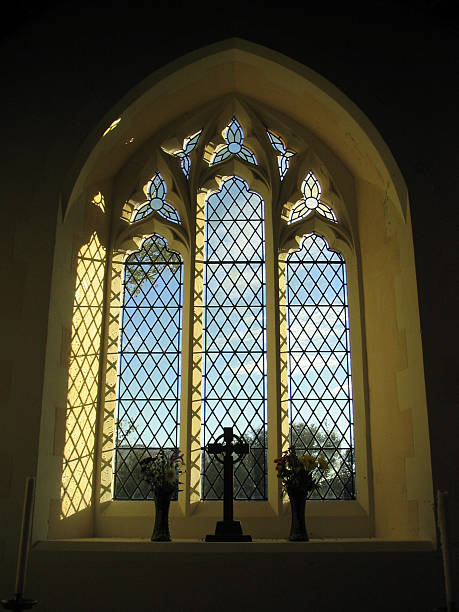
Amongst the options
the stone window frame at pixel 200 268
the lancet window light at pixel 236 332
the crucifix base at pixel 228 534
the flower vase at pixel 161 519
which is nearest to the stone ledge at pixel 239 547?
the crucifix base at pixel 228 534

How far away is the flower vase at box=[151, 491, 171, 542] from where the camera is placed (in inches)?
171

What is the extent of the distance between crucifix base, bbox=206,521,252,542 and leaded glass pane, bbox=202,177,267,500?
715 millimetres

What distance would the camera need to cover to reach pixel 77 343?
16.4 feet

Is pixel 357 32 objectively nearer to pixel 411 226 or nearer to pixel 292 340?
pixel 411 226

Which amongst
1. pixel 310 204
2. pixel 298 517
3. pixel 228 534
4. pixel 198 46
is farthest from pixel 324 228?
pixel 228 534

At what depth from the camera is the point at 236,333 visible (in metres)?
5.44

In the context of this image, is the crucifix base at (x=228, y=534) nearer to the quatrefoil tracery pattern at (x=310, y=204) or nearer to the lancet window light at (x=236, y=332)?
the lancet window light at (x=236, y=332)

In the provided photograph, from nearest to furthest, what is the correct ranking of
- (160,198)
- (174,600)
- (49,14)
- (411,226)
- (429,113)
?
(174,600) → (411,226) → (429,113) → (49,14) → (160,198)

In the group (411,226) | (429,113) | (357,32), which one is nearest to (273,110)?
(357,32)

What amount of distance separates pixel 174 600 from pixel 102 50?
3.72 m

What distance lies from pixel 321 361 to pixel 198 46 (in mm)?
2480

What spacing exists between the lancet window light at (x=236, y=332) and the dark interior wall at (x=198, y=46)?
961 millimetres

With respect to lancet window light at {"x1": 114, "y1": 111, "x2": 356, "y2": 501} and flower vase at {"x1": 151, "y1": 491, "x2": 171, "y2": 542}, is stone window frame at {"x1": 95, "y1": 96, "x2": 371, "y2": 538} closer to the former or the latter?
lancet window light at {"x1": 114, "y1": 111, "x2": 356, "y2": 501}

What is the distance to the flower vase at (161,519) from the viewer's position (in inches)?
171
